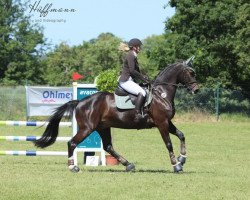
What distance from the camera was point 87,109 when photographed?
1463 centimetres

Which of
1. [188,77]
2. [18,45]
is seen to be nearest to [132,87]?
[188,77]

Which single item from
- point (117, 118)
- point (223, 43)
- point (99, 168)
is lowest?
point (99, 168)

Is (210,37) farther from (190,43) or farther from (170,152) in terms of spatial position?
(170,152)

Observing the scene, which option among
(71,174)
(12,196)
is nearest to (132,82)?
(71,174)

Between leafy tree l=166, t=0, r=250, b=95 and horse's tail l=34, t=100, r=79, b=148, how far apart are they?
31.9 m

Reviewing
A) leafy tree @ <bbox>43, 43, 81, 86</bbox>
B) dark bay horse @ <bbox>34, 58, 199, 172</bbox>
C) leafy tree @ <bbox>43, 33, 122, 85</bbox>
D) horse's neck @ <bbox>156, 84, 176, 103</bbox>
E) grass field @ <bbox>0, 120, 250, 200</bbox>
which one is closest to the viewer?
grass field @ <bbox>0, 120, 250, 200</bbox>

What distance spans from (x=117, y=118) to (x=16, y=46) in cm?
4892

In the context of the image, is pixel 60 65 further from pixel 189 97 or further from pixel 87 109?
pixel 87 109

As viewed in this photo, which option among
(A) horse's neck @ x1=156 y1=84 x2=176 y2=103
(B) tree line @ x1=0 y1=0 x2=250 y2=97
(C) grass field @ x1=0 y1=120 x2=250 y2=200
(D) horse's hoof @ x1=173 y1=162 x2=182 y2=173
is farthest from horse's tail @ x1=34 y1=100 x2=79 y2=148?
(B) tree line @ x1=0 y1=0 x2=250 y2=97

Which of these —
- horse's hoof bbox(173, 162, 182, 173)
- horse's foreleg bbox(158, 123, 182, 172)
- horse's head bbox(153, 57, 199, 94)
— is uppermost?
horse's head bbox(153, 57, 199, 94)

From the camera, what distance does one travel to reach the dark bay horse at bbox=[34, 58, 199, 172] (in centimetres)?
1438

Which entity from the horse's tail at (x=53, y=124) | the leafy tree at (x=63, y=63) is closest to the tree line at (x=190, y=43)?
the leafy tree at (x=63, y=63)

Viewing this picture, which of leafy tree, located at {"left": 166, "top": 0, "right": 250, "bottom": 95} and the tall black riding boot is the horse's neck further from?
leafy tree, located at {"left": 166, "top": 0, "right": 250, "bottom": 95}

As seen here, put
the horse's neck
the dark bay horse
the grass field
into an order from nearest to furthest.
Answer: the grass field < the dark bay horse < the horse's neck
